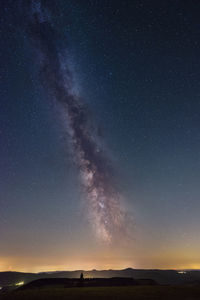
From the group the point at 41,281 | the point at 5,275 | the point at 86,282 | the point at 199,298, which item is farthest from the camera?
the point at 5,275

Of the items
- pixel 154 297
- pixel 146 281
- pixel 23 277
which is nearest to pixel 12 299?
pixel 154 297

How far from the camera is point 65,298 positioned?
20250 millimetres

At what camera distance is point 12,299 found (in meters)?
21.3

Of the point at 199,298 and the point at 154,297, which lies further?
the point at 154,297

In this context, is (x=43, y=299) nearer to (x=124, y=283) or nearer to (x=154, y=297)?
(x=154, y=297)

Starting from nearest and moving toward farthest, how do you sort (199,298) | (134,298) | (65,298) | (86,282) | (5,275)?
(199,298) → (134,298) → (65,298) → (86,282) → (5,275)

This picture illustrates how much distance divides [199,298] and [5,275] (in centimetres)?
17238

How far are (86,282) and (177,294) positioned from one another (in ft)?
68.7

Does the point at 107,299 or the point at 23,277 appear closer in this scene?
the point at 107,299

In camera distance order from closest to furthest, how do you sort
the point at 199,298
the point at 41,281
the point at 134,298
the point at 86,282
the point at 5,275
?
the point at 199,298 < the point at 134,298 < the point at 86,282 < the point at 41,281 < the point at 5,275

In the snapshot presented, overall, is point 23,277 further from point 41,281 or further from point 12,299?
point 12,299

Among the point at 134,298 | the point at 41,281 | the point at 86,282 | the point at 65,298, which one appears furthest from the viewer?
the point at 41,281

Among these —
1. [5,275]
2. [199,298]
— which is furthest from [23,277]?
[199,298]

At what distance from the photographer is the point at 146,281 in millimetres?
38281
